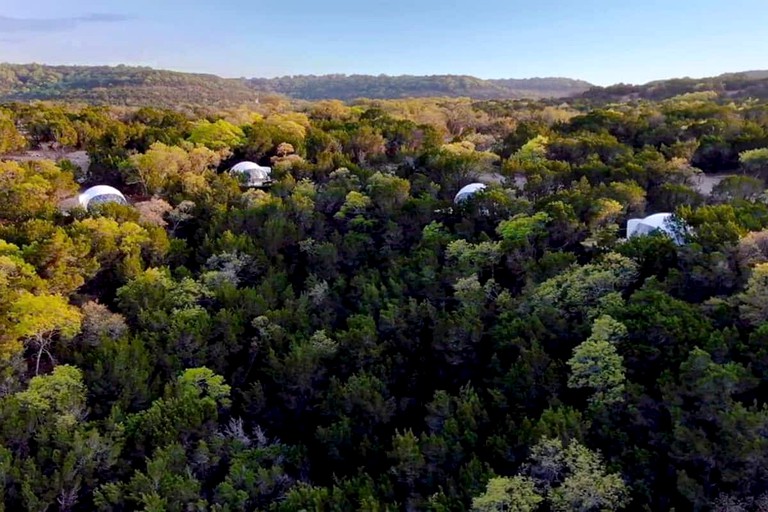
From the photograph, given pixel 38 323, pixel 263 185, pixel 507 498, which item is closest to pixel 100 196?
pixel 263 185

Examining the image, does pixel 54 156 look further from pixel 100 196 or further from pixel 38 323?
pixel 38 323

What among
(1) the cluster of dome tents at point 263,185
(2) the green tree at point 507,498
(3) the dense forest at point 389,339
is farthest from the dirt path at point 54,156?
(2) the green tree at point 507,498

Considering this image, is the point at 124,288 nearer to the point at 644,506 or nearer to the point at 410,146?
the point at 644,506

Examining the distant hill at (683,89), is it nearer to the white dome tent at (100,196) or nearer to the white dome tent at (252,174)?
the white dome tent at (252,174)

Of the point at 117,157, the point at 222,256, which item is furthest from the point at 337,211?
the point at 117,157

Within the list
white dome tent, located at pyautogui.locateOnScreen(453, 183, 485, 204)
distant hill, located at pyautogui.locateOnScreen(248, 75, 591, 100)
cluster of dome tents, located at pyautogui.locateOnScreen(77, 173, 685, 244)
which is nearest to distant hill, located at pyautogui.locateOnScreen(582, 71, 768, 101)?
white dome tent, located at pyautogui.locateOnScreen(453, 183, 485, 204)
